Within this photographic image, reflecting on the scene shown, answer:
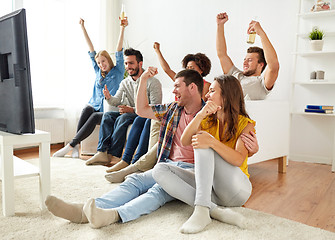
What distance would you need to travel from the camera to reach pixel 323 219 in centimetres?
189

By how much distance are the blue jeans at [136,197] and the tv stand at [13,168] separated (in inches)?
15.5

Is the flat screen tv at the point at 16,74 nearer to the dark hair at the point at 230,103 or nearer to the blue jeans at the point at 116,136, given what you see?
the dark hair at the point at 230,103

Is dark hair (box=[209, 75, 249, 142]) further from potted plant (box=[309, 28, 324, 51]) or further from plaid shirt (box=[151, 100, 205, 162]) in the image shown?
potted plant (box=[309, 28, 324, 51])

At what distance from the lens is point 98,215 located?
1527 millimetres

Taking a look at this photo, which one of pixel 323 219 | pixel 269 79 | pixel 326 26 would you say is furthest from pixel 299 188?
pixel 326 26

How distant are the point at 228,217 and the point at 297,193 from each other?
950 mm

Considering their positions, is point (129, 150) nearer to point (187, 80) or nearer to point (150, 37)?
point (187, 80)

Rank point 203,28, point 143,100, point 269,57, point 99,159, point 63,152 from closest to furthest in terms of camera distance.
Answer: point 143,100, point 269,57, point 99,159, point 63,152, point 203,28

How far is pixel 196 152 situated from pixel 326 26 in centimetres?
251

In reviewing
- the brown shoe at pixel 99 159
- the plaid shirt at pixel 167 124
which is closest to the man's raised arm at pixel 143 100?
the plaid shirt at pixel 167 124

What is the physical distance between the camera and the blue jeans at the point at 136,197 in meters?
1.66

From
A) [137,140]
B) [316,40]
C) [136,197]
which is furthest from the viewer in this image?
[316,40]

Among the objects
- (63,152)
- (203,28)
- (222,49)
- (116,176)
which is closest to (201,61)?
(222,49)

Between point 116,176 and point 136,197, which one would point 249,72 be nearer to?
point 116,176
